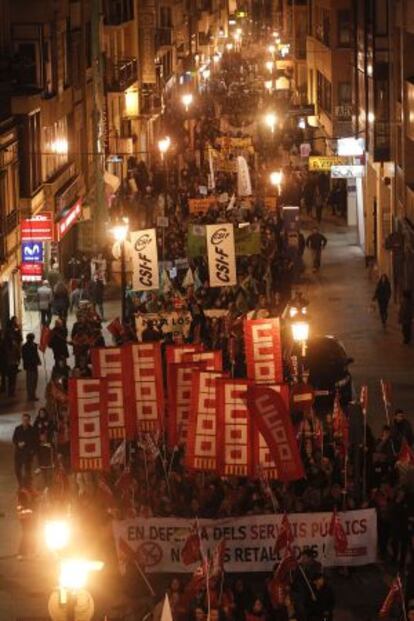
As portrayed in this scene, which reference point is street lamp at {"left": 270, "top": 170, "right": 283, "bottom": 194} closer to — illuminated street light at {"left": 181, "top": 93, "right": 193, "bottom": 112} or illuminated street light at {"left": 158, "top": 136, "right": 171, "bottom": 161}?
illuminated street light at {"left": 158, "top": 136, "right": 171, "bottom": 161}

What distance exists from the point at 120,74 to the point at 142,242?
3061 cm

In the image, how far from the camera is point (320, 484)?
2492cm

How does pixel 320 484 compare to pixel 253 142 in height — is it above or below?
above

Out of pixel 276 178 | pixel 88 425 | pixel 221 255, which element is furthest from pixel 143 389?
pixel 276 178

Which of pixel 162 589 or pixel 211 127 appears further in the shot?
pixel 211 127

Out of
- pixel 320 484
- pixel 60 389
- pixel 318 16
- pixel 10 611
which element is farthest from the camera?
pixel 318 16

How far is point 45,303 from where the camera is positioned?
43531 millimetres

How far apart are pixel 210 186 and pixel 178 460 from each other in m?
34.7

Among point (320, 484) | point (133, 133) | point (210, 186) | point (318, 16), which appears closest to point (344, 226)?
point (210, 186)

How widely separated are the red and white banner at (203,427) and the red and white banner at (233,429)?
0.11m

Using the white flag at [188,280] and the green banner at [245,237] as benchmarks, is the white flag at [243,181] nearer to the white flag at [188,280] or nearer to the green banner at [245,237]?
the green banner at [245,237]

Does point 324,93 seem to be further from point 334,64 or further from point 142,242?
point 142,242

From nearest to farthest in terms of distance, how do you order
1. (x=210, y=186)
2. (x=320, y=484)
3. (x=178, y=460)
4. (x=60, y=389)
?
(x=320, y=484)
(x=178, y=460)
(x=60, y=389)
(x=210, y=186)

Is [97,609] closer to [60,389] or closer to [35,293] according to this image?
[60,389]
